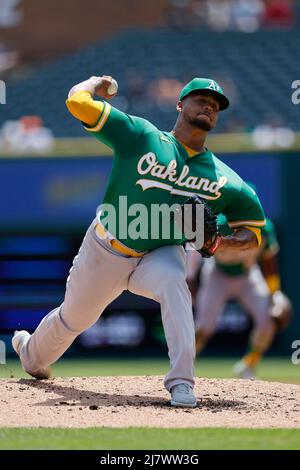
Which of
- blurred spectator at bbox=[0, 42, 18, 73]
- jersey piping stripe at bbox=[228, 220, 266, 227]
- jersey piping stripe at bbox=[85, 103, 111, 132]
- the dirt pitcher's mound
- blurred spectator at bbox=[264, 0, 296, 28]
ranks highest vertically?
blurred spectator at bbox=[264, 0, 296, 28]

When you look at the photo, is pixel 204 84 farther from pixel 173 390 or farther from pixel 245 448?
pixel 245 448

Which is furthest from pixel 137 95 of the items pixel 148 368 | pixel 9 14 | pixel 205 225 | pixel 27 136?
pixel 205 225

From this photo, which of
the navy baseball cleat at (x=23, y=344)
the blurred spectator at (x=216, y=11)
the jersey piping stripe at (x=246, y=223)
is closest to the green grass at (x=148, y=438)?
the jersey piping stripe at (x=246, y=223)

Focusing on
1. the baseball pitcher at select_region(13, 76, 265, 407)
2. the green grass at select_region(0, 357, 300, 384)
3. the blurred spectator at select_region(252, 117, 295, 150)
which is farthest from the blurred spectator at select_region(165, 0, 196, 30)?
the baseball pitcher at select_region(13, 76, 265, 407)

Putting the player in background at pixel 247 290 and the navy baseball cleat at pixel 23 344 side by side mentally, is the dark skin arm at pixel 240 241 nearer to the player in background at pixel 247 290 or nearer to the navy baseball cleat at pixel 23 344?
the navy baseball cleat at pixel 23 344

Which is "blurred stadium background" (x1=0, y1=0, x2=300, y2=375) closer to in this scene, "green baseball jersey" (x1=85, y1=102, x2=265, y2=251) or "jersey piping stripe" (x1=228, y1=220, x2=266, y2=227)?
"jersey piping stripe" (x1=228, y1=220, x2=266, y2=227)

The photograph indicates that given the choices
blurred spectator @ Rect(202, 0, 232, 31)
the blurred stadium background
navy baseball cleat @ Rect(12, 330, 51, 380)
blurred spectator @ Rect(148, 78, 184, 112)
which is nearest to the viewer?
navy baseball cleat @ Rect(12, 330, 51, 380)
